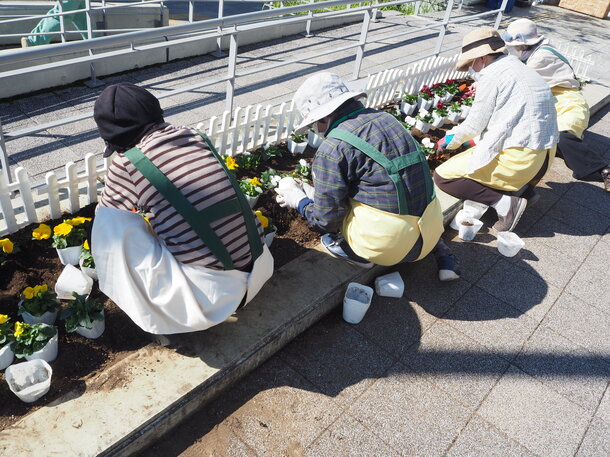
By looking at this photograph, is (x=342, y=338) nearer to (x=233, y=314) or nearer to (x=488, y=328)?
(x=233, y=314)

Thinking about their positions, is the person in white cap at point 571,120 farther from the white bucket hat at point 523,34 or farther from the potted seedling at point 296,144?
the potted seedling at point 296,144

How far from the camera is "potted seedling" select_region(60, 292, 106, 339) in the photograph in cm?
254

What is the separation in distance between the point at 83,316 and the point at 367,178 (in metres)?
1.65

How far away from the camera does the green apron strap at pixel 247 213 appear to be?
2.39 metres

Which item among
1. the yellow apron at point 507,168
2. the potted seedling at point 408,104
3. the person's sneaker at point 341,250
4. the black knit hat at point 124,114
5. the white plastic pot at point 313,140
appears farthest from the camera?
the potted seedling at point 408,104

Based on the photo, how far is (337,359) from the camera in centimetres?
300

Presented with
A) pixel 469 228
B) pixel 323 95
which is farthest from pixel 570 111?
pixel 323 95

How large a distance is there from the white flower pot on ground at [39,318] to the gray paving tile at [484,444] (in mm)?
2144

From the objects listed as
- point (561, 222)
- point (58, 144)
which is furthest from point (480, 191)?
point (58, 144)

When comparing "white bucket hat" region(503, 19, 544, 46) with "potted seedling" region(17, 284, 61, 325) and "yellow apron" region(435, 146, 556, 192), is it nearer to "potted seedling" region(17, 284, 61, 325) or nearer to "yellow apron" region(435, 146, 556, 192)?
"yellow apron" region(435, 146, 556, 192)

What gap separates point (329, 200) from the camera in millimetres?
2963

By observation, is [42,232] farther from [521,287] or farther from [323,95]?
[521,287]

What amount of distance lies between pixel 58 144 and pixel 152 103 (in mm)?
3540

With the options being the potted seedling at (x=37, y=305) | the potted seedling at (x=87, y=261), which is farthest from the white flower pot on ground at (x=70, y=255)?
the potted seedling at (x=37, y=305)
